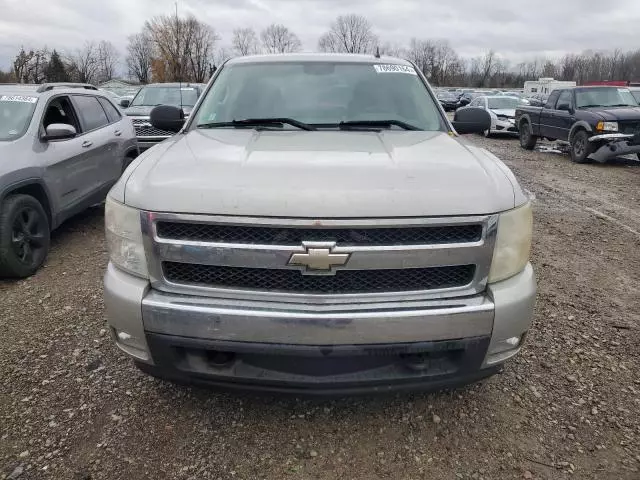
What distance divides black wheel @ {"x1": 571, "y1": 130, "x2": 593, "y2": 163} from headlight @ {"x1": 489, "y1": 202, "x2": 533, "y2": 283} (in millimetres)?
10806

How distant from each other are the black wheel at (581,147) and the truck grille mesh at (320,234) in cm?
1111

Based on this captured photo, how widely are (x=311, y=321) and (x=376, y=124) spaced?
69.3 inches

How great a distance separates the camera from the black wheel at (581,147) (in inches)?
453

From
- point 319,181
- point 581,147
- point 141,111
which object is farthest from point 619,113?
point 319,181

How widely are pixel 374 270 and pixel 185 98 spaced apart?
10.3 meters

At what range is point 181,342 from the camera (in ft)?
6.93

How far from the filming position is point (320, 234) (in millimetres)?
2051

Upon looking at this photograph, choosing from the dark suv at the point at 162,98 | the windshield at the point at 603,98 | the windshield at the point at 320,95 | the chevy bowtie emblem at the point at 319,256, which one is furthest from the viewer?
the windshield at the point at 603,98

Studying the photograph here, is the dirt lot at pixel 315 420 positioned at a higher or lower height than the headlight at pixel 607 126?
lower

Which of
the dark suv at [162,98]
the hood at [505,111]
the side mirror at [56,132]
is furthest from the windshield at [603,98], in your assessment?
the side mirror at [56,132]

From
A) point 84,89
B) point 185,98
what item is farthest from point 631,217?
point 185,98

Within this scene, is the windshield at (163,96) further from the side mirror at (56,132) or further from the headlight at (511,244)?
the headlight at (511,244)

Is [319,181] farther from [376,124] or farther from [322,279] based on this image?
[376,124]

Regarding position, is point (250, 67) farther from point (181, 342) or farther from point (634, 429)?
point (634, 429)
